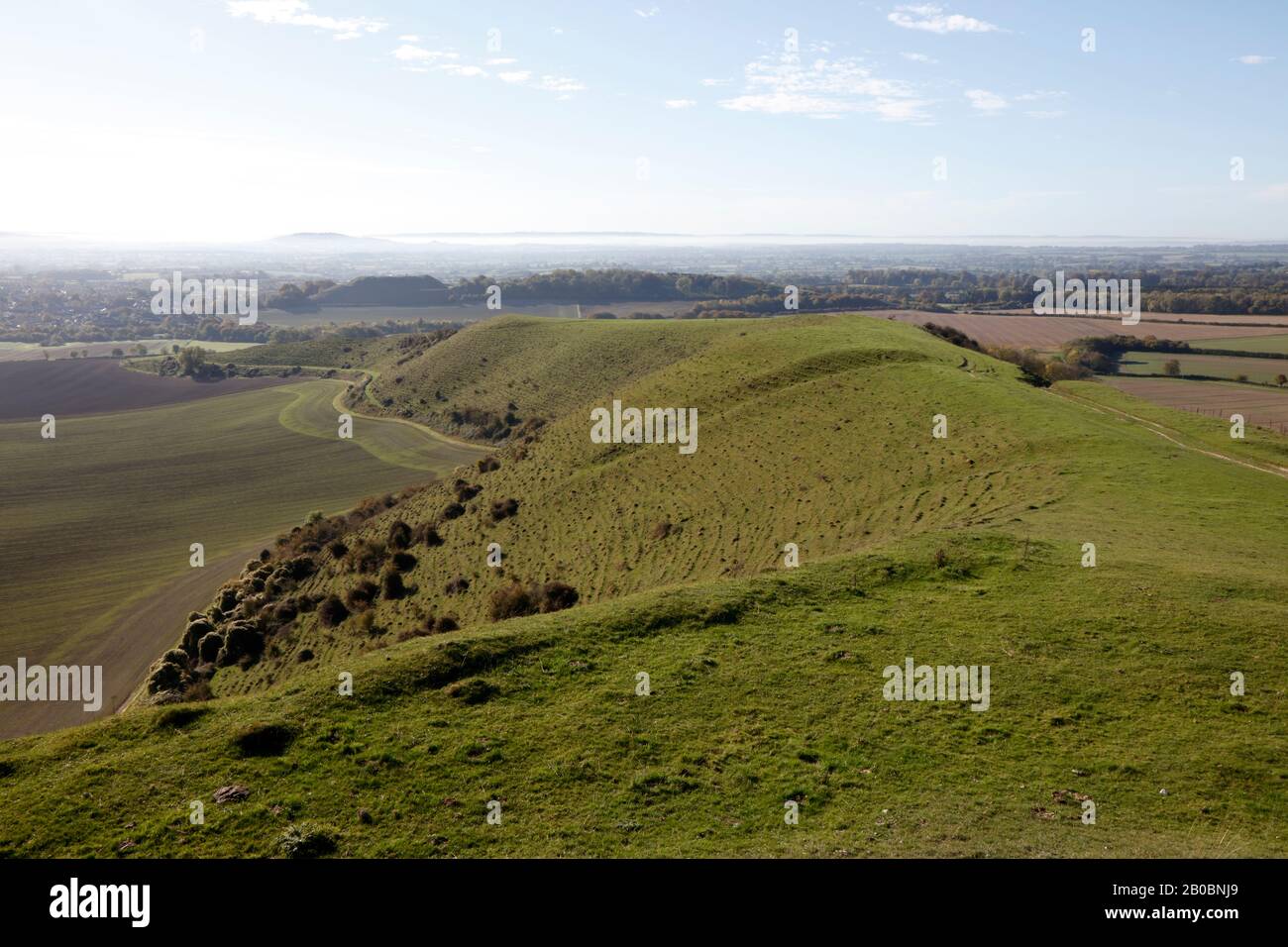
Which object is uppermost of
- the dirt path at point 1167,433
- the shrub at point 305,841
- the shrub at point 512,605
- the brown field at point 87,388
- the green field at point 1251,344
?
the green field at point 1251,344

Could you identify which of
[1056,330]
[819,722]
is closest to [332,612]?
[819,722]

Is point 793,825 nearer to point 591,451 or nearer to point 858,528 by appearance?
point 858,528

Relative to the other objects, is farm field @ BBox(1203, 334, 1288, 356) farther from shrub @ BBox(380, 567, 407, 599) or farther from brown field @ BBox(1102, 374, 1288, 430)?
shrub @ BBox(380, 567, 407, 599)

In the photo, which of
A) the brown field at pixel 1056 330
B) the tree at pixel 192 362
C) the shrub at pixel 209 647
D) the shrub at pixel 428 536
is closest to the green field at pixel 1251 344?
the brown field at pixel 1056 330

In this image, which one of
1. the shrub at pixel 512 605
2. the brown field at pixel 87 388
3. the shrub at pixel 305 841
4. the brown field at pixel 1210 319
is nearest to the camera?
the shrub at pixel 305 841

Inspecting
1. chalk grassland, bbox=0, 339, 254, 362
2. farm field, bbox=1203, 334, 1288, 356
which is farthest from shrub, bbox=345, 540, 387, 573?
chalk grassland, bbox=0, 339, 254, 362

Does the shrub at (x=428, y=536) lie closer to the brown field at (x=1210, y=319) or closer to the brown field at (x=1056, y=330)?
the brown field at (x=1056, y=330)
